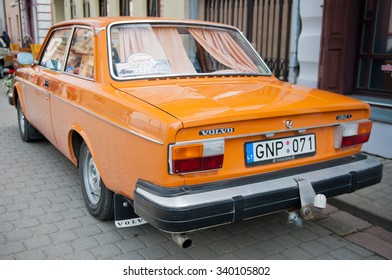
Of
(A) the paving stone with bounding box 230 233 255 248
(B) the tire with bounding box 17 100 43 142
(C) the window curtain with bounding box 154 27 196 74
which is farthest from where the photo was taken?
(B) the tire with bounding box 17 100 43 142

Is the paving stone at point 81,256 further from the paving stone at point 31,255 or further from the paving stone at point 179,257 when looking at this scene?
the paving stone at point 179,257

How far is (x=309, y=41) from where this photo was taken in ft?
20.9

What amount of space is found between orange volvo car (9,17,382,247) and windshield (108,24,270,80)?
0.04 feet

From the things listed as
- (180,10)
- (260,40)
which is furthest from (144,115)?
(180,10)

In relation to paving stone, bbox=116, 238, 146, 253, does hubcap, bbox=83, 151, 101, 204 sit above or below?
above

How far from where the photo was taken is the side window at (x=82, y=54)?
3.51 m

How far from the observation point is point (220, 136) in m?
2.51

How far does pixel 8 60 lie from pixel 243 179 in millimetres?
16603

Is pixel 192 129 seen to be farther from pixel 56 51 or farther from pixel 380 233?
pixel 56 51

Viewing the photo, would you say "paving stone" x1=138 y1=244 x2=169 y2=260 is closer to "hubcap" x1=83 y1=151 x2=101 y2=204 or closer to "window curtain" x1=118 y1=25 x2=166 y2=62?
"hubcap" x1=83 y1=151 x2=101 y2=204

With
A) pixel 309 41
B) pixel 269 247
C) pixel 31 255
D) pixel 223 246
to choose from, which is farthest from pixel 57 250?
pixel 309 41

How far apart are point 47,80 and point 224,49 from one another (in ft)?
6.39

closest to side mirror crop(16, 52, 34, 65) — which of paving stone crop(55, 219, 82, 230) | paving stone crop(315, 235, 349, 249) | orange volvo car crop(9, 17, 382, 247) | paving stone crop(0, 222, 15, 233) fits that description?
orange volvo car crop(9, 17, 382, 247)

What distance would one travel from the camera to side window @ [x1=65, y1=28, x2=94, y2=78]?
11.5 feet
